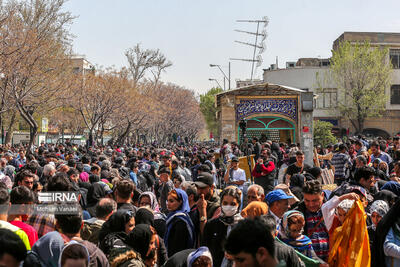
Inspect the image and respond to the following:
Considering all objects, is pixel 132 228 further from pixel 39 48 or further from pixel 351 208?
pixel 39 48

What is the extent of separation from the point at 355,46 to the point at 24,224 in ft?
148

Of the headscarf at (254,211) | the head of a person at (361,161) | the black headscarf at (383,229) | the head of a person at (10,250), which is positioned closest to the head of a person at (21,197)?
the head of a person at (10,250)

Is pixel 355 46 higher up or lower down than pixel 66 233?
higher up

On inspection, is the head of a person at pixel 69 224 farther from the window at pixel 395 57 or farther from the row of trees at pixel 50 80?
the window at pixel 395 57

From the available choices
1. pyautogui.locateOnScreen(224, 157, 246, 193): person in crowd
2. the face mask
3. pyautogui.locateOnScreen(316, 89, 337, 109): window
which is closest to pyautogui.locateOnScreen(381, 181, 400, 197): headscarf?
the face mask

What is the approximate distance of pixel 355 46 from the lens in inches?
1817

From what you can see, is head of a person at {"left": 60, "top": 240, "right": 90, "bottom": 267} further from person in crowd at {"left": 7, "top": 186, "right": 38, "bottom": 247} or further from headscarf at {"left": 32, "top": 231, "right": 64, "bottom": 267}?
person in crowd at {"left": 7, "top": 186, "right": 38, "bottom": 247}

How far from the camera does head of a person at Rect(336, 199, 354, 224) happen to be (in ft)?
16.4

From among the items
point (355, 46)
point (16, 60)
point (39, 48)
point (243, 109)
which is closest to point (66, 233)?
point (16, 60)

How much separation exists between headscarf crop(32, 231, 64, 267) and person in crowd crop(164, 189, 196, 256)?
156 centimetres

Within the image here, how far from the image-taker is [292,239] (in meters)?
4.62

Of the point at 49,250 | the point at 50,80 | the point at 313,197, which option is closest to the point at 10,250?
the point at 49,250

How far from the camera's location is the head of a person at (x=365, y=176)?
22.5ft

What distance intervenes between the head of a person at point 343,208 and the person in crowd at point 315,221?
0.29 m
